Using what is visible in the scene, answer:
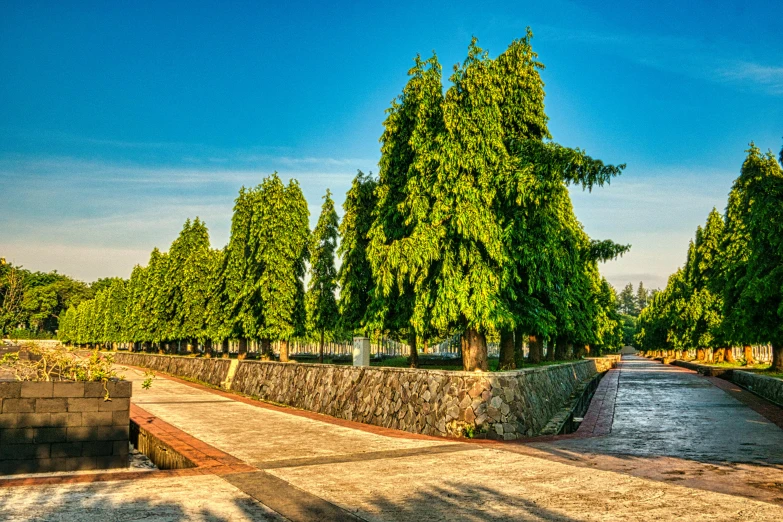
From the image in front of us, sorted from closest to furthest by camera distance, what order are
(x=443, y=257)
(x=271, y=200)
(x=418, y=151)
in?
Answer: (x=443, y=257) → (x=418, y=151) → (x=271, y=200)

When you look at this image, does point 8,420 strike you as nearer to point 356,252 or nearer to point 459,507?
point 459,507

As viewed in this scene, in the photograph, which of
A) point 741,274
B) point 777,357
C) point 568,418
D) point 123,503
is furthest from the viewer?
point 741,274

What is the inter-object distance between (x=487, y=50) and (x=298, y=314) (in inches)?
817

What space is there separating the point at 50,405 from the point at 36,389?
0.92 ft

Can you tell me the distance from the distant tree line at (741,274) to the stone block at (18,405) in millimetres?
18606

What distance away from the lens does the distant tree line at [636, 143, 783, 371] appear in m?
23.3

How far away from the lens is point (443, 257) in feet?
55.5

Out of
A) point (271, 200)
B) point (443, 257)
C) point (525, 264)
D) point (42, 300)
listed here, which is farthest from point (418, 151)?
point (42, 300)

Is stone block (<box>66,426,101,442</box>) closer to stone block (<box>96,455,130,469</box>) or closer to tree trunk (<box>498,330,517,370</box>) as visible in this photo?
stone block (<box>96,455,130,469</box>)

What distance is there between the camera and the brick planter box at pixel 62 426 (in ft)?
27.4

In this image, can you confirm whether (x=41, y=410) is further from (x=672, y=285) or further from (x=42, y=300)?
(x=42, y=300)

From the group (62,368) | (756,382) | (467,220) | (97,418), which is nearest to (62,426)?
(97,418)

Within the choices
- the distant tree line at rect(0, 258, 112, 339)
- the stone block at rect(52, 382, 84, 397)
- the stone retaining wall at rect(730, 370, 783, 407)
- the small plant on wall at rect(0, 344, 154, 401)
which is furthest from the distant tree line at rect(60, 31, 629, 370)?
the distant tree line at rect(0, 258, 112, 339)

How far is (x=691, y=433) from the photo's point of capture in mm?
12422
